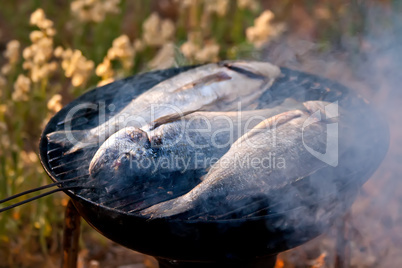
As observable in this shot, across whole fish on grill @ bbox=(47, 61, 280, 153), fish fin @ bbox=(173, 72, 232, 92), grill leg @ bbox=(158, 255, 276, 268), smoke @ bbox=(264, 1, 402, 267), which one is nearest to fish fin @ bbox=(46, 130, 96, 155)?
whole fish on grill @ bbox=(47, 61, 280, 153)

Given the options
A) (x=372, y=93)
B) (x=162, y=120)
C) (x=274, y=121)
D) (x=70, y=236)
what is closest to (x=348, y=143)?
(x=274, y=121)

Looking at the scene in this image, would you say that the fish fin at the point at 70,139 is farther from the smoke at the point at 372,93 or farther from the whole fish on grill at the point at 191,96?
the smoke at the point at 372,93

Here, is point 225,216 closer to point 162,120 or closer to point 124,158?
point 124,158

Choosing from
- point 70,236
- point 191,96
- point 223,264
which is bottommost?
point 223,264

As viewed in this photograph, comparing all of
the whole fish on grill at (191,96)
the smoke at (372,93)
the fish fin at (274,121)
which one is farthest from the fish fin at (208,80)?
the smoke at (372,93)

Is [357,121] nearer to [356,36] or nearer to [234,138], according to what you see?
[234,138]

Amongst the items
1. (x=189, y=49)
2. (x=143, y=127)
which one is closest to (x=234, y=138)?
(x=143, y=127)

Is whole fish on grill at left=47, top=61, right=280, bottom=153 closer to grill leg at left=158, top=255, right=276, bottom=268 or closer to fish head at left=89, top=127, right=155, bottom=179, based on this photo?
fish head at left=89, top=127, right=155, bottom=179
